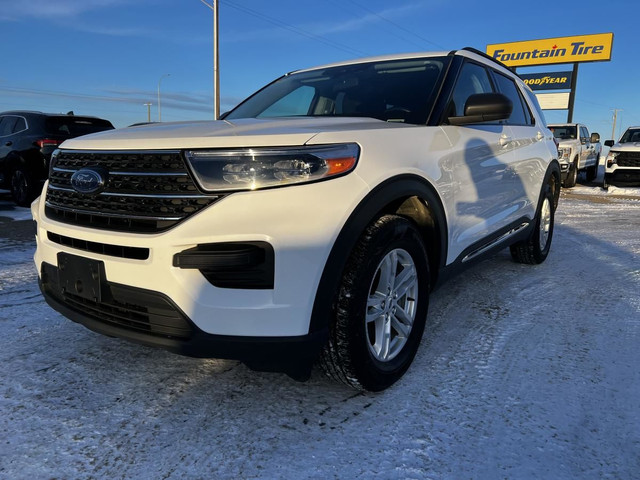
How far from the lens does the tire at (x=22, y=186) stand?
8320 mm

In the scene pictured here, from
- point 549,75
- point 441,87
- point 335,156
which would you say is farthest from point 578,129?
point 335,156

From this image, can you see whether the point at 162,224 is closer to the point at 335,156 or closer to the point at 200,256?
the point at 200,256

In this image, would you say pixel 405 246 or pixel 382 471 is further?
pixel 405 246

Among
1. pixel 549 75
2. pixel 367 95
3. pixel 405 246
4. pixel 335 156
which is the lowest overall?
pixel 405 246

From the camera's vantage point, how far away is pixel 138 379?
2340 millimetres

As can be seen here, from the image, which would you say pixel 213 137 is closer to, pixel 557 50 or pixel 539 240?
pixel 539 240

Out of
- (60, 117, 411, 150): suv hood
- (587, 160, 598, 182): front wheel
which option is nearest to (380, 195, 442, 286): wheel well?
(60, 117, 411, 150): suv hood

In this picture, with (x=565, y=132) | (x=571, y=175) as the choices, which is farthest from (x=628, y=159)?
(x=565, y=132)

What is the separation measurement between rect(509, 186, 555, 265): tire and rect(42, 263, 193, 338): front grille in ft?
12.0

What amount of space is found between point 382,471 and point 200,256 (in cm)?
101

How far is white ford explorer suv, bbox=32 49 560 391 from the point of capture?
5.90ft

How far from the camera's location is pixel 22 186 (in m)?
8.48

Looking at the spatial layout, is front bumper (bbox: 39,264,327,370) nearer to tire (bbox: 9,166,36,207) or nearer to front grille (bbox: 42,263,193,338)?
front grille (bbox: 42,263,193,338)

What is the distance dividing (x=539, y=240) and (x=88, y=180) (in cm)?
404
